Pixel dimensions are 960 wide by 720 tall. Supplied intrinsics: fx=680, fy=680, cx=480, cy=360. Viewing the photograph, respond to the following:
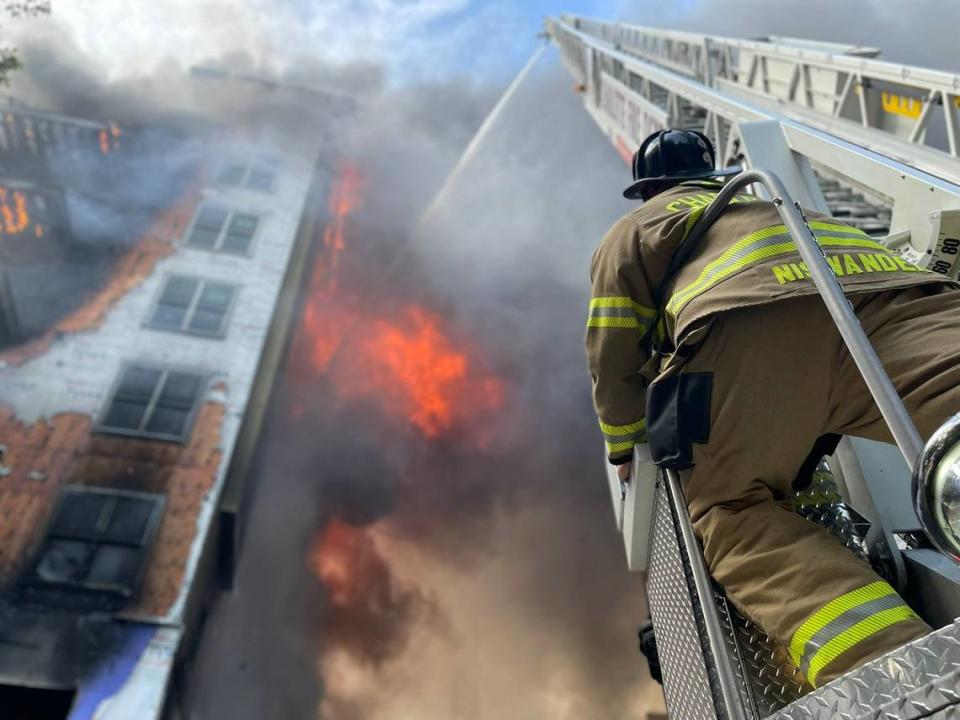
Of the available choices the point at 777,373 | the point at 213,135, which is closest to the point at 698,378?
the point at 777,373

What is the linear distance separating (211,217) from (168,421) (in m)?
3.74

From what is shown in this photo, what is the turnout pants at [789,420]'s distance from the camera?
5.49ft

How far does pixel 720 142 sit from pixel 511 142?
35.0ft

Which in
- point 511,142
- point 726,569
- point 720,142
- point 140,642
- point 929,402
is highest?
point 511,142

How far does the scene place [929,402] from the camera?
5.39 ft

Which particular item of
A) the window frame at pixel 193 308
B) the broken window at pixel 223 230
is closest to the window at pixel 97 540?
the window frame at pixel 193 308

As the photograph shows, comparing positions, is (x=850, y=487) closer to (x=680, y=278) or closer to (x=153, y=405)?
(x=680, y=278)

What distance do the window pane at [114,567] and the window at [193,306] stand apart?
3.04 meters

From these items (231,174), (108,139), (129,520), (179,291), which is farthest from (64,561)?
(108,139)

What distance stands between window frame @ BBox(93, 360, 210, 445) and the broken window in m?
2.25

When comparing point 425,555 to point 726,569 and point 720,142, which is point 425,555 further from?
point 726,569

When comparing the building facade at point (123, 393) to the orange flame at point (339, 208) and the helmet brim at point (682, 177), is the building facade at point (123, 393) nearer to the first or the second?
the orange flame at point (339, 208)

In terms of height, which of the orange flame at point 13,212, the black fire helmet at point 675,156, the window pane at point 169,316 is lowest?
the black fire helmet at point 675,156

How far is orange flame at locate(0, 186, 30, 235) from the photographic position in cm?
923
